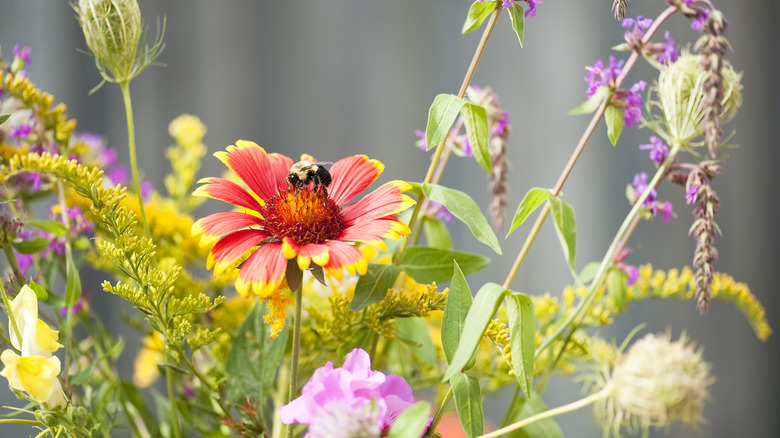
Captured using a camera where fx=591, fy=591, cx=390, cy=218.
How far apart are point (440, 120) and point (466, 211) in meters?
Result: 0.04

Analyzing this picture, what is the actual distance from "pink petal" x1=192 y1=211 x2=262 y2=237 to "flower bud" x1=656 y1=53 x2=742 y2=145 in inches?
8.9

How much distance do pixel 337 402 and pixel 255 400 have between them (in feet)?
0.41

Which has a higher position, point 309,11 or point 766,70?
point 766,70

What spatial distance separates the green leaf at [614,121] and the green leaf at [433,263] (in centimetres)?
10

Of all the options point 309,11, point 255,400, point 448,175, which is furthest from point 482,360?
point 309,11

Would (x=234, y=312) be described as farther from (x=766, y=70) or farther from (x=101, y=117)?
(x=766, y=70)

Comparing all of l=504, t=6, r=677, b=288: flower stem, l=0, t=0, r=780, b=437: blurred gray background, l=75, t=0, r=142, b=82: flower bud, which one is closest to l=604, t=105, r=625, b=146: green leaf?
l=504, t=6, r=677, b=288: flower stem

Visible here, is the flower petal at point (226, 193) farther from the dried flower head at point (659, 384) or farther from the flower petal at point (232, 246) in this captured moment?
the dried flower head at point (659, 384)

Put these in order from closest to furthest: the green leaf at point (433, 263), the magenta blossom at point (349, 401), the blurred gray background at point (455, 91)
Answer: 1. the magenta blossom at point (349, 401)
2. the green leaf at point (433, 263)
3. the blurred gray background at point (455, 91)

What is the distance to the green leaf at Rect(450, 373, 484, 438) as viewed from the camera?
0.26m

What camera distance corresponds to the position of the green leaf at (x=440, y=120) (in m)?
0.27

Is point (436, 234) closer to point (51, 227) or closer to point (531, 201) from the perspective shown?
point (531, 201)

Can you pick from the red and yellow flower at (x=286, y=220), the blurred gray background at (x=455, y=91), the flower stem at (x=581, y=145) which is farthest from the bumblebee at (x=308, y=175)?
the blurred gray background at (x=455, y=91)

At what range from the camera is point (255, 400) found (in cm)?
33
